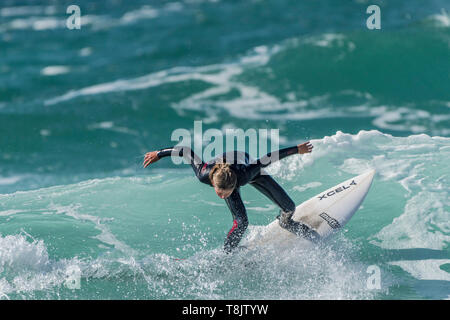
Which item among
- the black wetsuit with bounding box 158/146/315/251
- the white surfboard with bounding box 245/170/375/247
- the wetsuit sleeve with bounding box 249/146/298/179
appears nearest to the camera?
the black wetsuit with bounding box 158/146/315/251

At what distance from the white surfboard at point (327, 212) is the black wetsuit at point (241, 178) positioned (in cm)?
18

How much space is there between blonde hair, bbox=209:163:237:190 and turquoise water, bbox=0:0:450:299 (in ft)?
4.03

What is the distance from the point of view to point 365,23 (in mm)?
13805

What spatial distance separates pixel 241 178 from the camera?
6.12 m

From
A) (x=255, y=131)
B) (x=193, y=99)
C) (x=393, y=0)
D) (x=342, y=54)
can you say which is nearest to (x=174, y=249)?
(x=255, y=131)

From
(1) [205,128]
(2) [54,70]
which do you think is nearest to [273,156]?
(1) [205,128]

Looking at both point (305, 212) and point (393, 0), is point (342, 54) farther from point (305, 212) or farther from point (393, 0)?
point (305, 212)

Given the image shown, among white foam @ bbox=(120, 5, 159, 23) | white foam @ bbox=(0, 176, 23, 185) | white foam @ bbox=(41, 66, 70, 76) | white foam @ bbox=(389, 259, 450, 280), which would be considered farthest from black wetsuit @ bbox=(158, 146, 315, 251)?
white foam @ bbox=(120, 5, 159, 23)

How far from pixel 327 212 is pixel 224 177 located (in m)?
2.25

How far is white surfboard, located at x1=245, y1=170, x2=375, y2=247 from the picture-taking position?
7148 mm

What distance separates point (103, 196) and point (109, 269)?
2500 mm

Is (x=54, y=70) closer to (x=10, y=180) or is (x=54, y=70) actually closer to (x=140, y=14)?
(x=140, y=14)

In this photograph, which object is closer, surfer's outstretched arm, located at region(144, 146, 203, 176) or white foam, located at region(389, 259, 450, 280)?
surfer's outstretched arm, located at region(144, 146, 203, 176)

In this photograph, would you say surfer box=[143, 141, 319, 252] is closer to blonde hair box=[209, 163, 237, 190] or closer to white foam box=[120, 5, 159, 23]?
blonde hair box=[209, 163, 237, 190]
